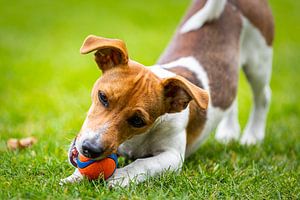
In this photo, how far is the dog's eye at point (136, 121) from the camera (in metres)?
4.49

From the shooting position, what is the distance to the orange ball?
4.43 meters

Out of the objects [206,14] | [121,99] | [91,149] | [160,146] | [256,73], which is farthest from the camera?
[256,73]

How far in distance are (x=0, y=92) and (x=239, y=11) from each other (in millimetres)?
4091

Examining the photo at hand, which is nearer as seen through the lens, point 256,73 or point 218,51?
point 218,51

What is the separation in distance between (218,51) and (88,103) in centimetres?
253

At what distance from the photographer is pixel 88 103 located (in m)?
8.05

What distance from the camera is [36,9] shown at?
1559 centimetres

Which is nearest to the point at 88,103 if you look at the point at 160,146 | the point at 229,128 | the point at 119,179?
the point at 229,128

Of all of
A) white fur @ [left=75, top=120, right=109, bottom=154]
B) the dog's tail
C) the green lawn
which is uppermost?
the dog's tail

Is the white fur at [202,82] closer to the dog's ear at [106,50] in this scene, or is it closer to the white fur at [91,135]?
the dog's ear at [106,50]

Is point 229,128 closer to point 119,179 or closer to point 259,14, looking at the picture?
point 259,14

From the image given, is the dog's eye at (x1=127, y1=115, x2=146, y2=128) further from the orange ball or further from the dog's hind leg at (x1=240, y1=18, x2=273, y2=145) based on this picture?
the dog's hind leg at (x1=240, y1=18, x2=273, y2=145)

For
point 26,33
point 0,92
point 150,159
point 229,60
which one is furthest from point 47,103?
point 26,33

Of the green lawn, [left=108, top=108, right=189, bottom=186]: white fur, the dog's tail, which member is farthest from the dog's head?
the dog's tail
